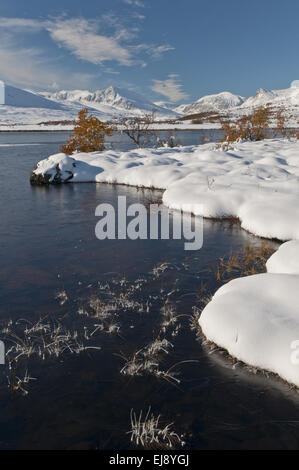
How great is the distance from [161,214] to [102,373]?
1092cm

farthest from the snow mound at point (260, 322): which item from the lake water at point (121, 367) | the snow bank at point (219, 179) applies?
the snow bank at point (219, 179)

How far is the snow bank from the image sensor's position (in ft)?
41.7

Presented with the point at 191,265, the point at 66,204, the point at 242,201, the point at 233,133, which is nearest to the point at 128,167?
the point at 66,204

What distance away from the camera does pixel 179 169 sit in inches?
887

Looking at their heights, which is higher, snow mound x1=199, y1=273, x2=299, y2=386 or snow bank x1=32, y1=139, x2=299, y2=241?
snow bank x1=32, y1=139, x2=299, y2=241

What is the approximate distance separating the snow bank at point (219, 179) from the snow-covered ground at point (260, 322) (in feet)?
18.6

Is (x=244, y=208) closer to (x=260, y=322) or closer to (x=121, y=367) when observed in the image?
(x=260, y=322)

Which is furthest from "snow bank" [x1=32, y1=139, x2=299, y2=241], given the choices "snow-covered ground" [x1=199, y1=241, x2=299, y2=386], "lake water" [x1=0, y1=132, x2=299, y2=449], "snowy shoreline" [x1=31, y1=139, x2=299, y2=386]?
"snow-covered ground" [x1=199, y1=241, x2=299, y2=386]

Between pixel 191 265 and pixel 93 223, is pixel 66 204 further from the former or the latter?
pixel 191 265

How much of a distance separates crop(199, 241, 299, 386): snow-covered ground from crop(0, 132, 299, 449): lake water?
0.94 feet

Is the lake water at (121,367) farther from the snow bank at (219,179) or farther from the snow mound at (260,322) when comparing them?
the snow bank at (219,179)

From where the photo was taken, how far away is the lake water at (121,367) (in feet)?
14.2

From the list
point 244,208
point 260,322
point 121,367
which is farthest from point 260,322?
point 244,208

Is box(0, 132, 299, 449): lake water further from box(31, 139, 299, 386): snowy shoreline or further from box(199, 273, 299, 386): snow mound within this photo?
box(31, 139, 299, 386): snowy shoreline
